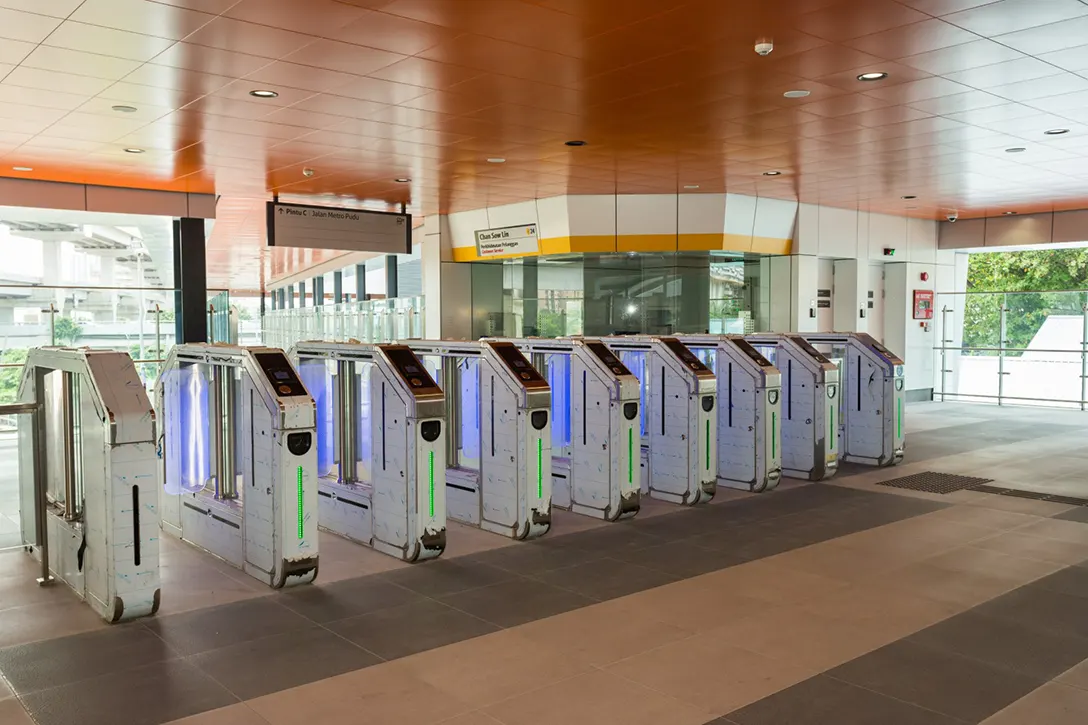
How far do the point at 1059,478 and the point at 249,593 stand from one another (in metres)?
7.67

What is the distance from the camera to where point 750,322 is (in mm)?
13289

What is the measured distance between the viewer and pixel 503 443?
6.36 m

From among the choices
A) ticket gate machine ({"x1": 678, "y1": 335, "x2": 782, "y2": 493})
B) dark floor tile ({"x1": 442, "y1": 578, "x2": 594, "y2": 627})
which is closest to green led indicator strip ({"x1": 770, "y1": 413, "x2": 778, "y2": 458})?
ticket gate machine ({"x1": 678, "y1": 335, "x2": 782, "y2": 493})

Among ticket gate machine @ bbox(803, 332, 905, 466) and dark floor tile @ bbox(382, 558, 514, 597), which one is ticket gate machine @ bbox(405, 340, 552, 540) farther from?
ticket gate machine @ bbox(803, 332, 905, 466)

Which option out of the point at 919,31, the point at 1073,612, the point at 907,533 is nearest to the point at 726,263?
the point at 907,533

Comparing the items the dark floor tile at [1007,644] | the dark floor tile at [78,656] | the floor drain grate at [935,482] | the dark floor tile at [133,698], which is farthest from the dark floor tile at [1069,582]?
the dark floor tile at [78,656]

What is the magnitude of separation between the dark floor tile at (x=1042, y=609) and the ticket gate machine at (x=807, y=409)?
3.50 metres

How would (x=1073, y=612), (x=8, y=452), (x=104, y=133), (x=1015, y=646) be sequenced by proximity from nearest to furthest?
(x=1015, y=646) → (x=1073, y=612) → (x=104, y=133) → (x=8, y=452)

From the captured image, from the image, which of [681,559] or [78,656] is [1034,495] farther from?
[78,656]

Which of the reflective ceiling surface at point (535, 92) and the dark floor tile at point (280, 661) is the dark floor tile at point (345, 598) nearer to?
the dark floor tile at point (280, 661)

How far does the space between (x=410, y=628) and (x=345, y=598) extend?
2.25 feet

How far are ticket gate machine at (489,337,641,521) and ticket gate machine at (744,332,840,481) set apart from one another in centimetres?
246

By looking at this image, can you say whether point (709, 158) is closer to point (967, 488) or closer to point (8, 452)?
point (967, 488)

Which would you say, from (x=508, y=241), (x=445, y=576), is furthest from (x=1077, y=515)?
(x=508, y=241)
